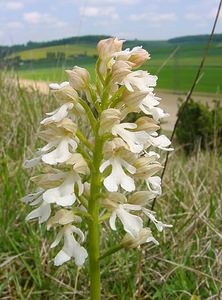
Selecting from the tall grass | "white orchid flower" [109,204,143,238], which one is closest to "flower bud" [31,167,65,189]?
→ "white orchid flower" [109,204,143,238]

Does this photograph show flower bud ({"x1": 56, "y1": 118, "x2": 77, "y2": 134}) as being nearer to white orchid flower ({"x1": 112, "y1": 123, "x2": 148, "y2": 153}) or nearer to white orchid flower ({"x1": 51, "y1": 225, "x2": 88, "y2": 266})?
white orchid flower ({"x1": 112, "y1": 123, "x2": 148, "y2": 153})

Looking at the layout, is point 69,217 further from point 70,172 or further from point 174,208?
point 174,208

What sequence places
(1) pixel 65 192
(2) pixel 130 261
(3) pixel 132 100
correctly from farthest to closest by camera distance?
(2) pixel 130 261 < (3) pixel 132 100 < (1) pixel 65 192

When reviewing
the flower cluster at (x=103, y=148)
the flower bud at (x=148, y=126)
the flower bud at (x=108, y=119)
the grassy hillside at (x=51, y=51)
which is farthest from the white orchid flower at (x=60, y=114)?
the grassy hillside at (x=51, y=51)

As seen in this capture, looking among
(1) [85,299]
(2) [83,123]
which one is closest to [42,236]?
(1) [85,299]

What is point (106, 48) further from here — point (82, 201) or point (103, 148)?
point (82, 201)

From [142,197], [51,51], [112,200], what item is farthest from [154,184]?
[51,51]

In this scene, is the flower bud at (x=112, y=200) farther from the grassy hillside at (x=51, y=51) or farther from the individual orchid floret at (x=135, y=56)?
the grassy hillside at (x=51, y=51)
